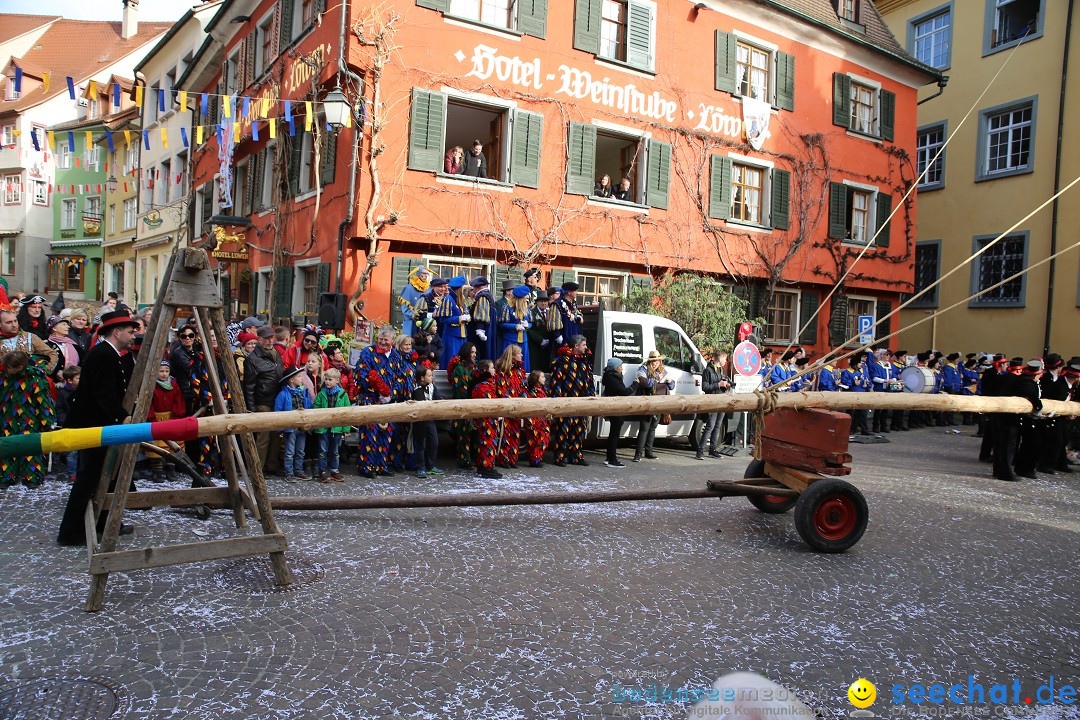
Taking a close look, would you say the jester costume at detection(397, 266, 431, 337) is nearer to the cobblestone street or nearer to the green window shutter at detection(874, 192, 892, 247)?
the cobblestone street

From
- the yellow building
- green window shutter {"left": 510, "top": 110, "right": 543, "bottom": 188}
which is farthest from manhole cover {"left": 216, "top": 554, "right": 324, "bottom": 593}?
the yellow building

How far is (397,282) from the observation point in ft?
48.3

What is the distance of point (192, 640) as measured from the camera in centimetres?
394

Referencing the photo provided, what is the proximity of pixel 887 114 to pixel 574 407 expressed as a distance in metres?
21.9

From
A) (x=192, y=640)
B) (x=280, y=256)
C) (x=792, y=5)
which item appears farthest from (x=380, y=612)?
(x=792, y=5)

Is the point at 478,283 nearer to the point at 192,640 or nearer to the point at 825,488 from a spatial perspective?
the point at 825,488

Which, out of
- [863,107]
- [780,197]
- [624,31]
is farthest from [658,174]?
[863,107]

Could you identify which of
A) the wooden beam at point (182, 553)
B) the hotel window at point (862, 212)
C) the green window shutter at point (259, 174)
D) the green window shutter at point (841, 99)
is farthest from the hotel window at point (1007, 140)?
the wooden beam at point (182, 553)


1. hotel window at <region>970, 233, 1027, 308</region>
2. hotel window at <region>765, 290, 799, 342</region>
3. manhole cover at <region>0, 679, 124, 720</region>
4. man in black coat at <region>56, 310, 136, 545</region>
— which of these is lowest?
manhole cover at <region>0, 679, 124, 720</region>

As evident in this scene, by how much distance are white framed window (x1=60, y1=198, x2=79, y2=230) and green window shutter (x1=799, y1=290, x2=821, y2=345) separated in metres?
42.5

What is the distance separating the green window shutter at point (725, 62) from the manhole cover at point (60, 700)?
61.7ft

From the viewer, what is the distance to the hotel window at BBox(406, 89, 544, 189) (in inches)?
576

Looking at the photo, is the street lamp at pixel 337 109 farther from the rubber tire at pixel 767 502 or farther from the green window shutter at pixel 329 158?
the rubber tire at pixel 767 502

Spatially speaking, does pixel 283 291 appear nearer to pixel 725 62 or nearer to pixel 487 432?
pixel 487 432
